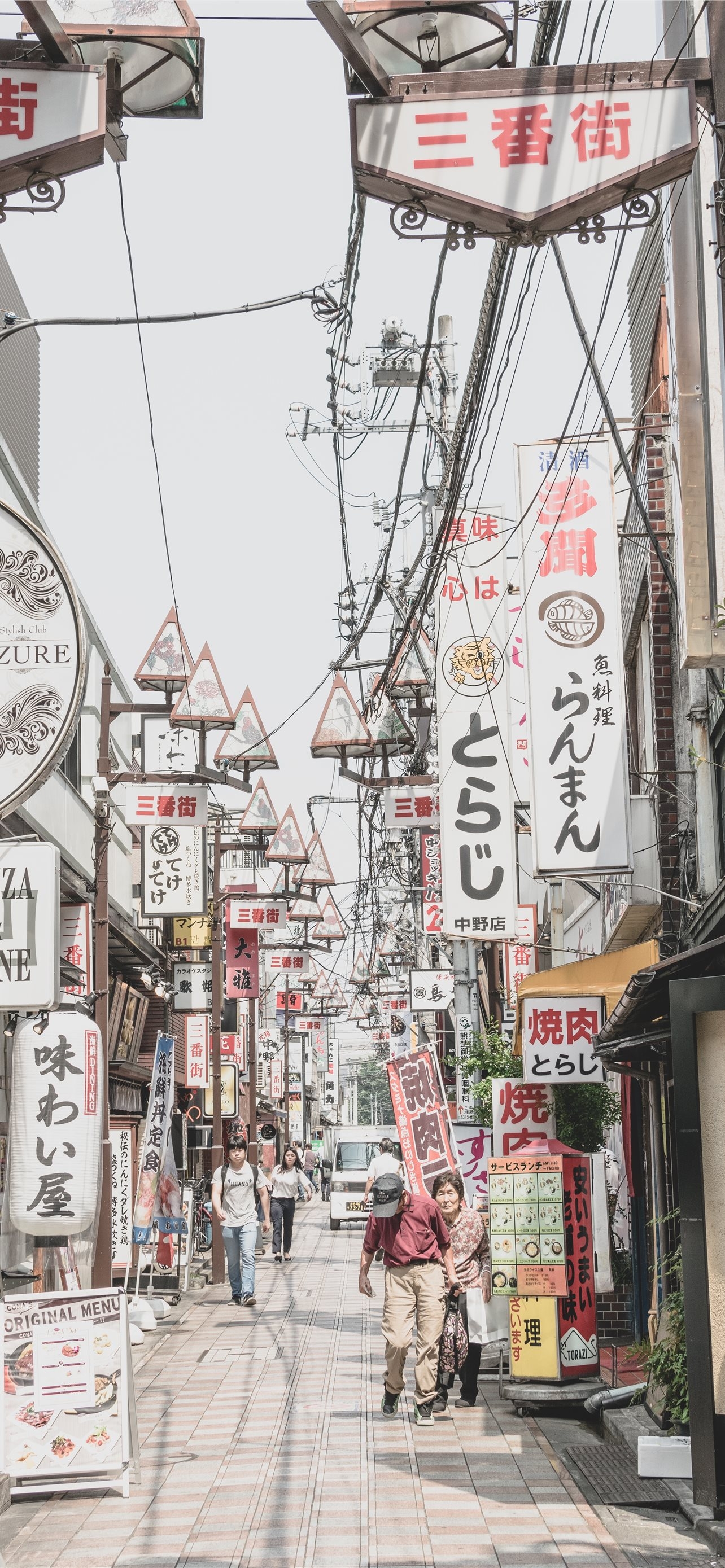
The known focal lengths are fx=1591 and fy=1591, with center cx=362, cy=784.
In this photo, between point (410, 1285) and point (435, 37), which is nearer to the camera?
point (435, 37)

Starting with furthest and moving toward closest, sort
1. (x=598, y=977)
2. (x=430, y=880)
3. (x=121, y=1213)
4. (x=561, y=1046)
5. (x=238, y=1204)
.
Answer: (x=430, y=880) → (x=121, y=1213) → (x=238, y=1204) → (x=598, y=977) → (x=561, y=1046)

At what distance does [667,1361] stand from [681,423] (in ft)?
19.3

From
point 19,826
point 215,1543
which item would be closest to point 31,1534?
point 215,1543

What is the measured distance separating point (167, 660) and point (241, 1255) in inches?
318

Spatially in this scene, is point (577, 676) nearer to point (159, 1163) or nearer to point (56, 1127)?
point (56, 1127)

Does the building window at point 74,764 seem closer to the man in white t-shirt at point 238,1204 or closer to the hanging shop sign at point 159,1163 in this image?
the hanging shop sign at point 159,1163

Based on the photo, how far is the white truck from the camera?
38.2m

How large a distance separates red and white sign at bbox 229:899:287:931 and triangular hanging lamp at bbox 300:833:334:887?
1.30 meters

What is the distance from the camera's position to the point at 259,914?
29547 millimetres

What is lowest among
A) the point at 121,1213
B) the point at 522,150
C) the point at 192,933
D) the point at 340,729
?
the point at 121,1213

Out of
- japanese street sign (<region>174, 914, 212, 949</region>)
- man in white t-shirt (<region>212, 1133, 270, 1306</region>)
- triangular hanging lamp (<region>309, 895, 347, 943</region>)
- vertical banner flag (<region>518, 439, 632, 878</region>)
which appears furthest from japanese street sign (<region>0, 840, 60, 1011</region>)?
triangular hanging lamp (<region>309, 895, 347, 943</region>)

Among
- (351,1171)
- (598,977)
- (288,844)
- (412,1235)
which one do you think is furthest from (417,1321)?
(351,1171)

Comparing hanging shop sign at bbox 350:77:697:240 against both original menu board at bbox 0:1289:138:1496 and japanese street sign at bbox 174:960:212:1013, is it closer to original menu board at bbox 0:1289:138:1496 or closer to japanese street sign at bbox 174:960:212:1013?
original menu board at bbox 0:1289:138:1496

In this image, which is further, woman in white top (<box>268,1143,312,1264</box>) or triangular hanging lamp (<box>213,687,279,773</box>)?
woman in white top (<box>268,1143,312,1264</box>)
